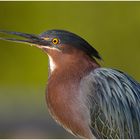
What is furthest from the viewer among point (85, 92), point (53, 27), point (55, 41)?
point (53, 27)

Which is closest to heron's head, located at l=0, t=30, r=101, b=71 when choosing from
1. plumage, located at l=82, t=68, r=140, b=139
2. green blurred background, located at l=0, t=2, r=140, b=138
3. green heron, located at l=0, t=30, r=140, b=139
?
green heron, located at l=0, t=30, r=140, b=139

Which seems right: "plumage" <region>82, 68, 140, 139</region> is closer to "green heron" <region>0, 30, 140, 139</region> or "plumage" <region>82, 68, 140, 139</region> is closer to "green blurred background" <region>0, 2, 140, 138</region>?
"green heron" <region>0, 30, 140, 139</region>

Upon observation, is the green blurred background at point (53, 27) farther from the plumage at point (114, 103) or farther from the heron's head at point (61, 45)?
the plumage at point (114, 103)

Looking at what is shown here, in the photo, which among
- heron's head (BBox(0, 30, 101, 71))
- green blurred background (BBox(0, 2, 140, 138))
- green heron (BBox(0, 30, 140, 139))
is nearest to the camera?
green heron (BBox(0, 30, 140, 139))

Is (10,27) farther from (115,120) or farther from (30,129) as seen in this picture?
(115,120)

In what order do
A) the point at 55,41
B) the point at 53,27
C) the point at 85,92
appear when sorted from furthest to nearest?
the point at 53,27 < the point at 55,41 < the point at 85,92

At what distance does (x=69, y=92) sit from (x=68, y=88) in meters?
0.03

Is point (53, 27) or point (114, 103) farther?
point (53, 27)

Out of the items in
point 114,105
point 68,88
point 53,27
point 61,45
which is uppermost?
point 61,45

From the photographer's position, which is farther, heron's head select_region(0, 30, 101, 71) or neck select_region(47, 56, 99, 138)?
heron's head select_region(0, 30, 101, 71)

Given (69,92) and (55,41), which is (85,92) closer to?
(69,92)

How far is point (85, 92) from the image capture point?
461 centimetres

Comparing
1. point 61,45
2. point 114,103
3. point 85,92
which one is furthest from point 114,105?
point 61,45

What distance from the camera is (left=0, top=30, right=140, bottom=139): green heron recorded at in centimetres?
458
